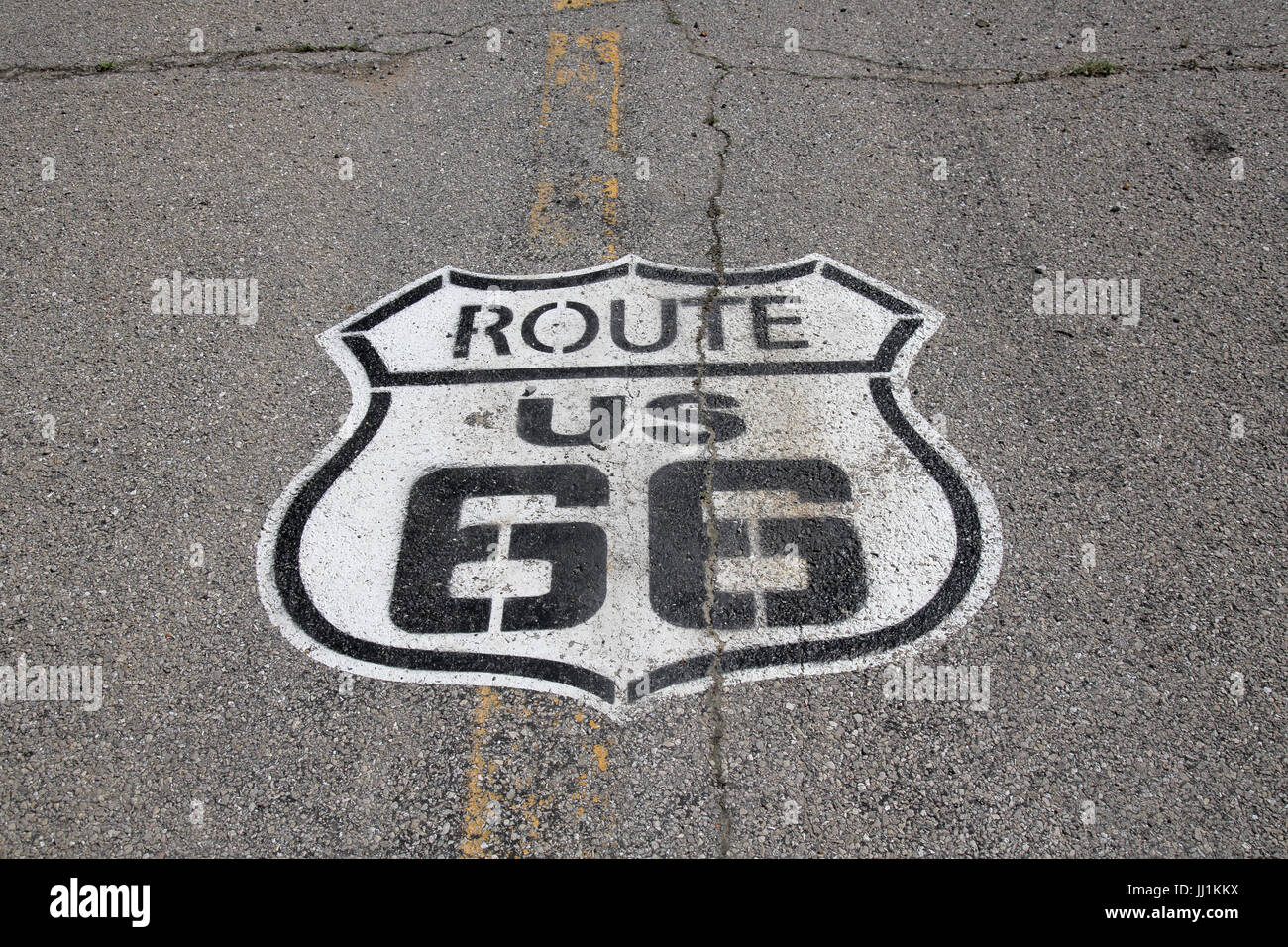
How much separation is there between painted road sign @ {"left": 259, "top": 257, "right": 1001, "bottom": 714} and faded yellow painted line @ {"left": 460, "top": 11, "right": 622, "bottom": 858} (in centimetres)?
18

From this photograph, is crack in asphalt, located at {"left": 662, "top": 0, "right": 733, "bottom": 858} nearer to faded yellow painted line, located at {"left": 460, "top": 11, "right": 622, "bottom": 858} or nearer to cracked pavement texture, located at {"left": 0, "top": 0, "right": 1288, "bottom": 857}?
cracked pavement texture, located at {"left": 0, "top": 0, "right": 1288, "bottom": 857}

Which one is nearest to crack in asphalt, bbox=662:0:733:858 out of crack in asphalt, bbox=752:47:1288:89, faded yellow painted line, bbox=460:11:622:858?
faded yellow painted line, bbox=460:11:622:858

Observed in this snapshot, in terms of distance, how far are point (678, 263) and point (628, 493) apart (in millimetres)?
1455

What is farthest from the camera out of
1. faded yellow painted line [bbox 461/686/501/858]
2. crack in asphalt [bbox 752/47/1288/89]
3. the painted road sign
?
crack in asphalt [bbox 752/47/1288/89]

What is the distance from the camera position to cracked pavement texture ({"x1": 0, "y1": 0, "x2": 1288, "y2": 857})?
9.04 ft

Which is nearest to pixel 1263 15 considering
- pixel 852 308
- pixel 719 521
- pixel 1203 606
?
pixel 852 308

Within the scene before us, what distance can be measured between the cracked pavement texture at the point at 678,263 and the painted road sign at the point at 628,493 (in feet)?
0.48

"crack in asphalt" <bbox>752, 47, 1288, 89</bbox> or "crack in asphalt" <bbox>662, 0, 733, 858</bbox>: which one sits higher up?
"crack in asphalt" <bbox>752, 47, 1288, 89</bbox>

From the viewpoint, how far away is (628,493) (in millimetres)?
3525

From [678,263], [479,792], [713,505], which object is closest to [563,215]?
[678,263]

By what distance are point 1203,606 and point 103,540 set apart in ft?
13.3

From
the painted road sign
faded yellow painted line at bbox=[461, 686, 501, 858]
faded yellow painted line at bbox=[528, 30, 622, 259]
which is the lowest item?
faded yellow painted line at bbox=[461, 686, 501, 858]
